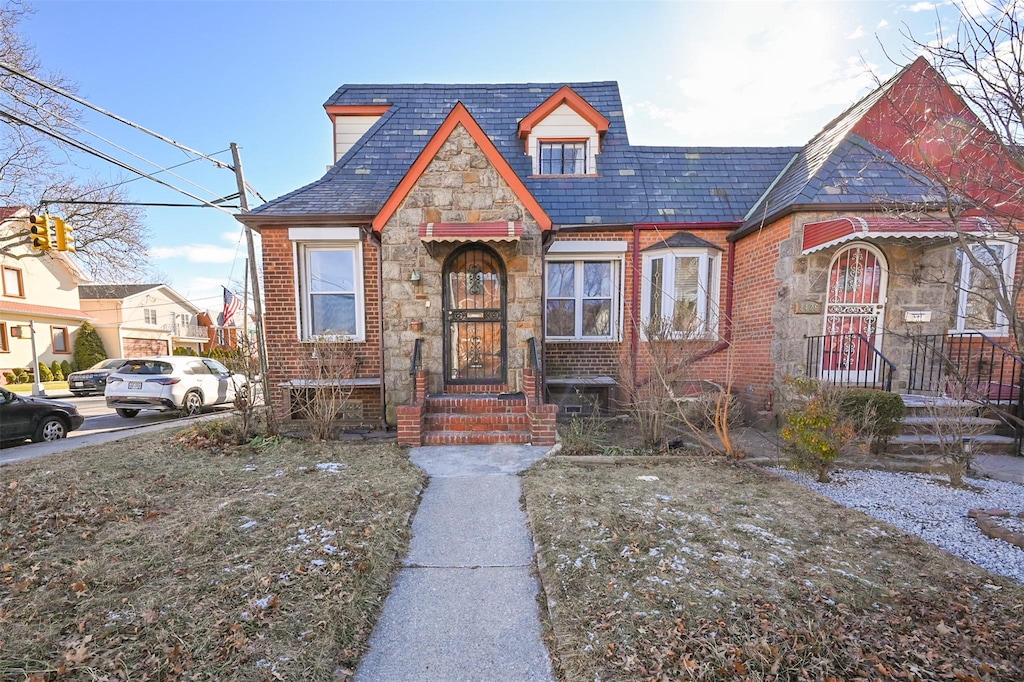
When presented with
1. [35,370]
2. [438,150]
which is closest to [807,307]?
[438,150]

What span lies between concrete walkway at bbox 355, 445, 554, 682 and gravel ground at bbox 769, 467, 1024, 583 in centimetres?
346

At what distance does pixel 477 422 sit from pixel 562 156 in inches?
262

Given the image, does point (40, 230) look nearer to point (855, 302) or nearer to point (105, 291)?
point (855, 302)

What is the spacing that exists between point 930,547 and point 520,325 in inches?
205

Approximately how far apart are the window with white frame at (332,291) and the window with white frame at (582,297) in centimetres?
387

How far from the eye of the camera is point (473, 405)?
638cm

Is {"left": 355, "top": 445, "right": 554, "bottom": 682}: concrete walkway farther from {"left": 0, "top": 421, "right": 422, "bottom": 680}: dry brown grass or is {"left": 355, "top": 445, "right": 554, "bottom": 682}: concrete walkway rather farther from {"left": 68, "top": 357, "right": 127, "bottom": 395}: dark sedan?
{"left": 68, "top": 357, "right": 127, "bottom": 395}: dark sedan

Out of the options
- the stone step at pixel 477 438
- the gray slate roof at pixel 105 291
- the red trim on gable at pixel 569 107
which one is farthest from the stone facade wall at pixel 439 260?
the gray slate roof at pixel 105 291

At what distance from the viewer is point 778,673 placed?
1.96 metres

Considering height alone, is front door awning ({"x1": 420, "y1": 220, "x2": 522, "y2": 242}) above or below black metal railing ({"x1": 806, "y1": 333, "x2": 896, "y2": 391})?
above

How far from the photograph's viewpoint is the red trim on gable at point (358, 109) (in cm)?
1009

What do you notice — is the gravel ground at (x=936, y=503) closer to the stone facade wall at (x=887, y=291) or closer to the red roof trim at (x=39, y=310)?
the stone facade wall at (x=887, y=291)

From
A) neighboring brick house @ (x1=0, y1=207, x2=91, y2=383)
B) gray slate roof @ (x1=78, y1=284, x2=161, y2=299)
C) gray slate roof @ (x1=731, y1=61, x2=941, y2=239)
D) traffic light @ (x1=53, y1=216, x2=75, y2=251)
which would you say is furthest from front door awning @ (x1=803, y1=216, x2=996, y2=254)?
gray slate roof @ (x1=78, y1=284, x2=161, y2=299)

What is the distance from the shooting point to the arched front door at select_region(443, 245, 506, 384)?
7.14 metres
